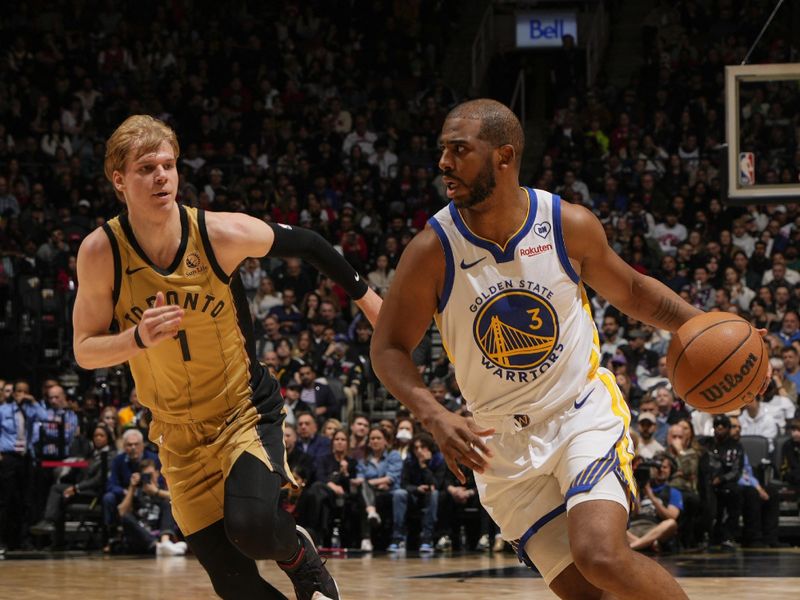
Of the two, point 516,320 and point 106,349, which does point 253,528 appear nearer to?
point 106,349

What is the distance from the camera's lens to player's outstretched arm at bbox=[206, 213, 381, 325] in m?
4.68

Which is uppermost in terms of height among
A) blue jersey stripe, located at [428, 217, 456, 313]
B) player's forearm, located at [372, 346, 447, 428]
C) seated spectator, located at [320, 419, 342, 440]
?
blue jersey stripe, located at [428, 217, 456, 313]

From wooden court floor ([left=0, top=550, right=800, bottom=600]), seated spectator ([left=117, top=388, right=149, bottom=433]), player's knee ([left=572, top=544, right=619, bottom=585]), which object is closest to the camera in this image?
player's knee ([left=572, top=544, right=619, bottom=585])

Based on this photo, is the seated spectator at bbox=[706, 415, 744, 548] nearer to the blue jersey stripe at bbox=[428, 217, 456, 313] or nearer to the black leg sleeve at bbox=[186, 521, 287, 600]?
Answer: the black leg sleeve at bbox=[186, 521, 287, 600]

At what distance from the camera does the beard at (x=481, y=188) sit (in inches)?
161

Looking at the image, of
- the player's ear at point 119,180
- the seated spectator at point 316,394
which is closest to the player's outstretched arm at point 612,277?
the player's ear at point 119,180

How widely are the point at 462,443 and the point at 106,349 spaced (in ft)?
4.60

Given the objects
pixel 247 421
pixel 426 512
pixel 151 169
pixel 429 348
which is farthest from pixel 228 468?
pixel 429 348

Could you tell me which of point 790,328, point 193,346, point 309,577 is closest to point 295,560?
point 309,577

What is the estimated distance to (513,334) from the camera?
408cm

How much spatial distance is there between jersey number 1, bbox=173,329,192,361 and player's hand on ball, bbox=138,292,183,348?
1.26 ft

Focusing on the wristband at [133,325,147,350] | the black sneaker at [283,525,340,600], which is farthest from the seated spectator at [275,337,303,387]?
the wristband at [133,325,147,350]

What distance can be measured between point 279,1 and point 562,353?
19.1 metres

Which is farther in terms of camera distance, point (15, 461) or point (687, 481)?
point (15, 461)
